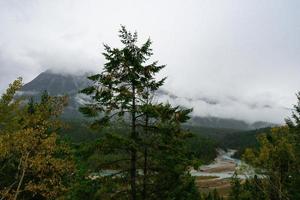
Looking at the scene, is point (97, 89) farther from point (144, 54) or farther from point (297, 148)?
point (297, 148)

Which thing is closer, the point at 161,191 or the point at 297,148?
the point at 161,191

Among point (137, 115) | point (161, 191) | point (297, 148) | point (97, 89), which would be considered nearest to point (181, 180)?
point (161, 191)

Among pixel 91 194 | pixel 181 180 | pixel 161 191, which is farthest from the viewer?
pixel 181 180

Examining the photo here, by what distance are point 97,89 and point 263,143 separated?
19470 mm

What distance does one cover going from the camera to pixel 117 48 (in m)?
19.4

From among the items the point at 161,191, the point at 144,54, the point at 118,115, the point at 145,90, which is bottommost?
the point at 161,191

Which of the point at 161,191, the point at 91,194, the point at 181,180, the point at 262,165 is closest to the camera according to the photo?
the point at 91,194

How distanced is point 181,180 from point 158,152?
3.82m

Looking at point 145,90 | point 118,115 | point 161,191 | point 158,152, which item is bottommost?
point 161,191

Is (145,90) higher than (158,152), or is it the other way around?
(145,90)

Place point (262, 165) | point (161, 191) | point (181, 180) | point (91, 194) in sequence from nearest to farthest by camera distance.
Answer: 1. point (91, 194)
2. point (161, 191)
3. point (181, 180)
4. point (262, 165)

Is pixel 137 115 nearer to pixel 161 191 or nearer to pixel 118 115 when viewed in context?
pixel 118 115

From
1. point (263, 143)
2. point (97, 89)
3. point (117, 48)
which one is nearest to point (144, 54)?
point (117, 48)

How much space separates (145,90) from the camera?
1981 centimetres
